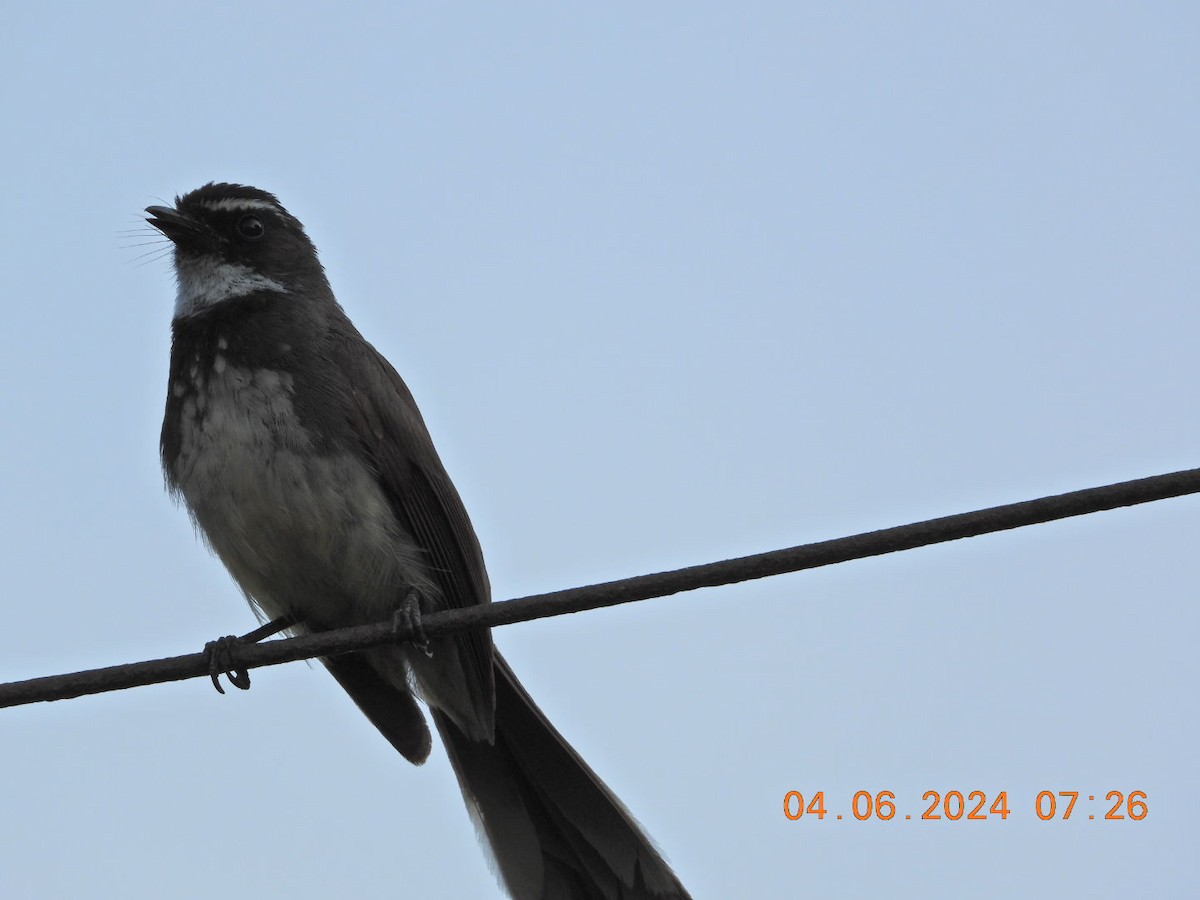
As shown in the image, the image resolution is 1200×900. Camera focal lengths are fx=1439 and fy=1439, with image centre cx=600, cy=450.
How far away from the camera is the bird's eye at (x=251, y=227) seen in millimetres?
6938

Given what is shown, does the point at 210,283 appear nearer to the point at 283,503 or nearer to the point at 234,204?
the point at 234,204

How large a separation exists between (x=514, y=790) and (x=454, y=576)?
37.5 inches

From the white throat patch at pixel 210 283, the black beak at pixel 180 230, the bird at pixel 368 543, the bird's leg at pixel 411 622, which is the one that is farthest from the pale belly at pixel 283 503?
the black beak at pixel 180 230

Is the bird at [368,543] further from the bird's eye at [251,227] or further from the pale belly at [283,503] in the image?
the bird's eye at [251,227]

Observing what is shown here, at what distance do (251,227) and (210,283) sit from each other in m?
0.48

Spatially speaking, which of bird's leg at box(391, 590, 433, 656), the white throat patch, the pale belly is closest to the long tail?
bird's leg at box(391, 590, 433, 656)

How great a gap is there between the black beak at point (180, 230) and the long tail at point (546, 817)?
2.44 m

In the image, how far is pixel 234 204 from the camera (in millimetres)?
7051

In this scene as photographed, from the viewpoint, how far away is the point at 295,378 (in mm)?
5887

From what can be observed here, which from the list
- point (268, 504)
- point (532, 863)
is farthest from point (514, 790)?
point (268, 504)

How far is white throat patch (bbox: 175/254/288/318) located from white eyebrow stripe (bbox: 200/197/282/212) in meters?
0.33

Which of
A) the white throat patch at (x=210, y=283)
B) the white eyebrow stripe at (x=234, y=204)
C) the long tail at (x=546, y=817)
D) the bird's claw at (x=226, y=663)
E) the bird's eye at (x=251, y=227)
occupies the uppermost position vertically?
the white eyebrow stripe at (x=234, y=204)

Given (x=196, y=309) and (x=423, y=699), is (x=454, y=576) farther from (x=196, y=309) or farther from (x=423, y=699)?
(x=196, y=309)

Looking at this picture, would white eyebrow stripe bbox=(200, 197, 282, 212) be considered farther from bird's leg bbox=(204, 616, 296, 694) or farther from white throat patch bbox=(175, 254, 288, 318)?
bird's leg bbox=(204, 616, 296, 694)
